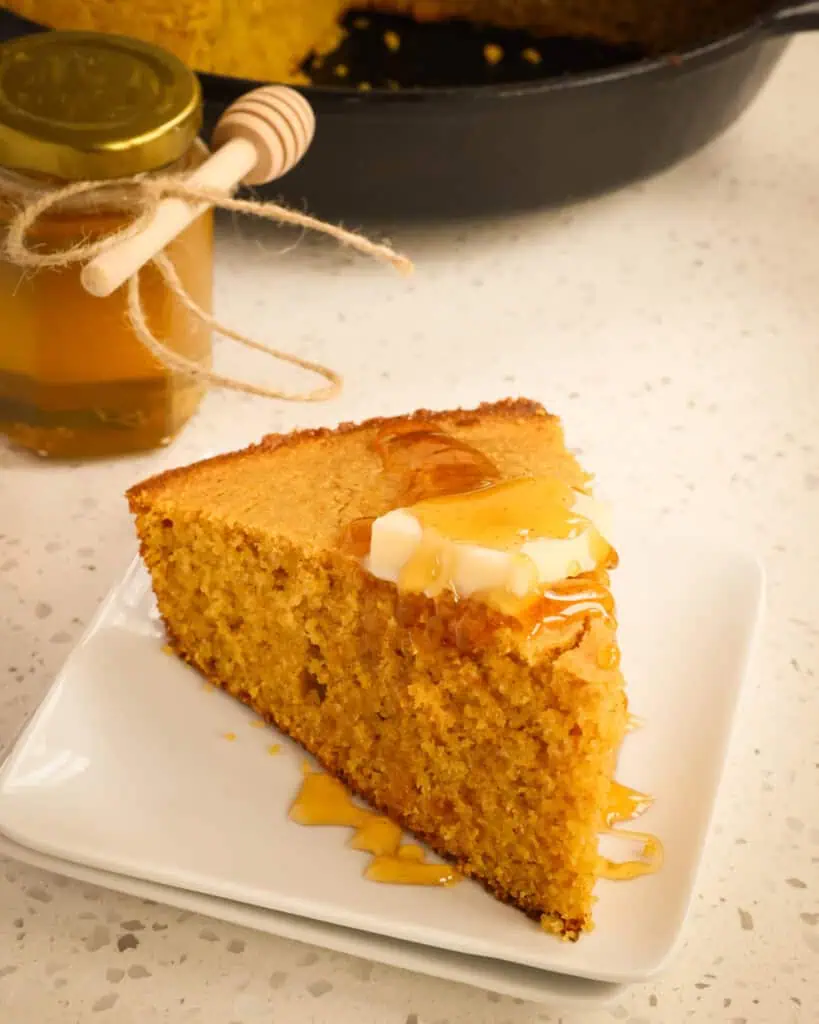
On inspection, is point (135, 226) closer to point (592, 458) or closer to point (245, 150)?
point (245, 150)

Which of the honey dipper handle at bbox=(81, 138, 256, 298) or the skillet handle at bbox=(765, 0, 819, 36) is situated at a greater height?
the skillet handle at bbox=(765, 0, 819, 36)

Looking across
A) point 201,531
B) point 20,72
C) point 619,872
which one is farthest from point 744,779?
point 20,72

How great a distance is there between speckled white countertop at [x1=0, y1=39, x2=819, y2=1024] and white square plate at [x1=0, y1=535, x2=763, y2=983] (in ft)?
0.17

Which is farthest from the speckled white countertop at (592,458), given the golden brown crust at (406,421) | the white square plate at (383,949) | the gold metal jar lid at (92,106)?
the gold metal jar lid at (92,106)

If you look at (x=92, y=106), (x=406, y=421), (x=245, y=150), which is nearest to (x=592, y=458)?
(x=406, y=421)

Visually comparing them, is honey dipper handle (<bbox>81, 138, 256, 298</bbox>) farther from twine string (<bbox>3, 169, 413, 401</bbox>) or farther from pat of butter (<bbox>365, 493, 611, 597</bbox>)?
pat of butter (<bbox>365, 493, 611, 597</bbox>)

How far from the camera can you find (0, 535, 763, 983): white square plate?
709mm

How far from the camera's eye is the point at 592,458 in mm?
1182

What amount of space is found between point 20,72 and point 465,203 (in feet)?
1.58

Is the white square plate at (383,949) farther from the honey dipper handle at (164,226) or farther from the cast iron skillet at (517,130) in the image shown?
the cast iron skillet at (517,130)

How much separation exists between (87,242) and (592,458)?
51cm

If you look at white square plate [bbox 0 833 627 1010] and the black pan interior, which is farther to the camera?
the black pan interior

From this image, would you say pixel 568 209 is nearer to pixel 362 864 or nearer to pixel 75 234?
pixel 75 234

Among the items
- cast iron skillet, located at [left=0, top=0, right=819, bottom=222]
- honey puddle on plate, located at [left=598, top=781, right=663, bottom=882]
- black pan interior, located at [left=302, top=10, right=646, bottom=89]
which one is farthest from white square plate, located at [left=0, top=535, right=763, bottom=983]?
black pan interior, located at [left=302, top=10, right=646, bottom=89]
